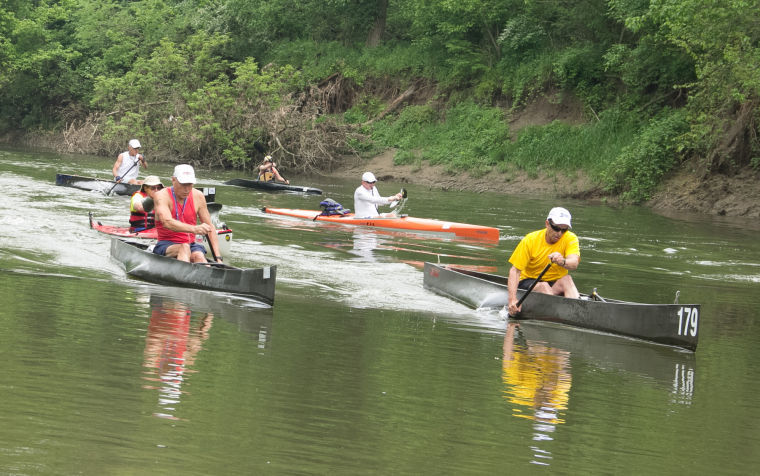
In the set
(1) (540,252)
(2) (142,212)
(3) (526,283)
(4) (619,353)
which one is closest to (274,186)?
(2) (142,212)

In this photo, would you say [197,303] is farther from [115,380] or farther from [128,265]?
[115,380]

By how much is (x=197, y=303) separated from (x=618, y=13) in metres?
21.9

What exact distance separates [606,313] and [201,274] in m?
4.59

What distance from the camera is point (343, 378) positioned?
24.8 feet

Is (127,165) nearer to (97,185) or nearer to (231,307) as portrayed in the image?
(97,185)

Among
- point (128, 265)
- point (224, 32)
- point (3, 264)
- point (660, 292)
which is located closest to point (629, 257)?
point (660, 292)

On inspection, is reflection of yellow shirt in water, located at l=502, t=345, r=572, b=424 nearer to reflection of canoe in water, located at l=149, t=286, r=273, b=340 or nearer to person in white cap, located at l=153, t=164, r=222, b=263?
reflection of canoe in water, located at l=149, t=286, r=273, b=340

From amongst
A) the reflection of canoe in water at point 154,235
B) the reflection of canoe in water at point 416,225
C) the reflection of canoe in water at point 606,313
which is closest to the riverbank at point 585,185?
the reflection of canoe in water at point 416,225

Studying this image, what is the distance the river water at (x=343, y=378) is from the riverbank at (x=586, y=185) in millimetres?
11991

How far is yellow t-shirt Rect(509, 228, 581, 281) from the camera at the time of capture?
35.9 feet

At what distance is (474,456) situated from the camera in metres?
5.81

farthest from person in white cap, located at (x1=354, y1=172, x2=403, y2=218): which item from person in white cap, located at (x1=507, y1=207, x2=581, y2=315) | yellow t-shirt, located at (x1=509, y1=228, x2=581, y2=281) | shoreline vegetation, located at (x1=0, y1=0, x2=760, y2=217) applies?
yellow t-shirt, located at (x1=509, y1=228, x2=581, y2=281)

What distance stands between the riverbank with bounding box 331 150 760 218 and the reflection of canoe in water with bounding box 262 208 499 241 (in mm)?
9661

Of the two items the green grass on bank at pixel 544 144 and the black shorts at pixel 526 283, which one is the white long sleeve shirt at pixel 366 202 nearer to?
the black shorts at pixel 526 283
